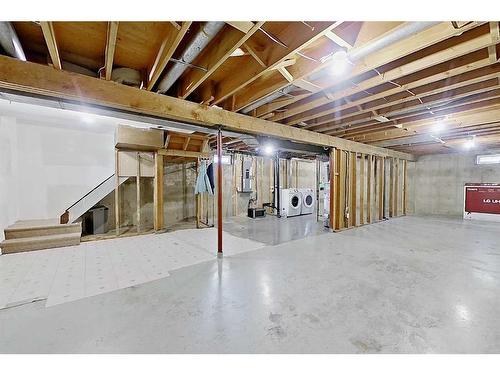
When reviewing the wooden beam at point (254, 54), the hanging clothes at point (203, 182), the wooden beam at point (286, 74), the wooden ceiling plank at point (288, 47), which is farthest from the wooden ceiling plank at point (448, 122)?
the hanging clothes at point (203, 182)

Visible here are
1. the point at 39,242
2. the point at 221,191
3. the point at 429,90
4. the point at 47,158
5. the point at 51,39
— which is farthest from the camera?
the point at 47,158

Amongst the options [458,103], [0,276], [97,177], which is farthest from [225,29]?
[97,177]

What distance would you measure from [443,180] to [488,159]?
4.01 ft

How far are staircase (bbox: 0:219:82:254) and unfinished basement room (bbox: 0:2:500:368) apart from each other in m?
0.02

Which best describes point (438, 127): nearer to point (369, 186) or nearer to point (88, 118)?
point (369, 186)

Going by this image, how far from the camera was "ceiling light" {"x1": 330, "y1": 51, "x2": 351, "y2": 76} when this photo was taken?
181 cm

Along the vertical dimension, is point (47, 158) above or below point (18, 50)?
below

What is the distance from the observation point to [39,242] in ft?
11.9

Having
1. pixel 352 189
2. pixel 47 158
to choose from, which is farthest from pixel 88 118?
pixel 352 189

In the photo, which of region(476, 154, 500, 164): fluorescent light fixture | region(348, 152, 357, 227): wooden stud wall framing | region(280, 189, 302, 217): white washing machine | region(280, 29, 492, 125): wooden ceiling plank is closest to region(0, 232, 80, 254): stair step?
region(280, 29, 492, 125): wooden ceiling plank

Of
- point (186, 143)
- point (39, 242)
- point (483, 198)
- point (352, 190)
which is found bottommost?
point (39, 242)

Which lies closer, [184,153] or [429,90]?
[429,90]
